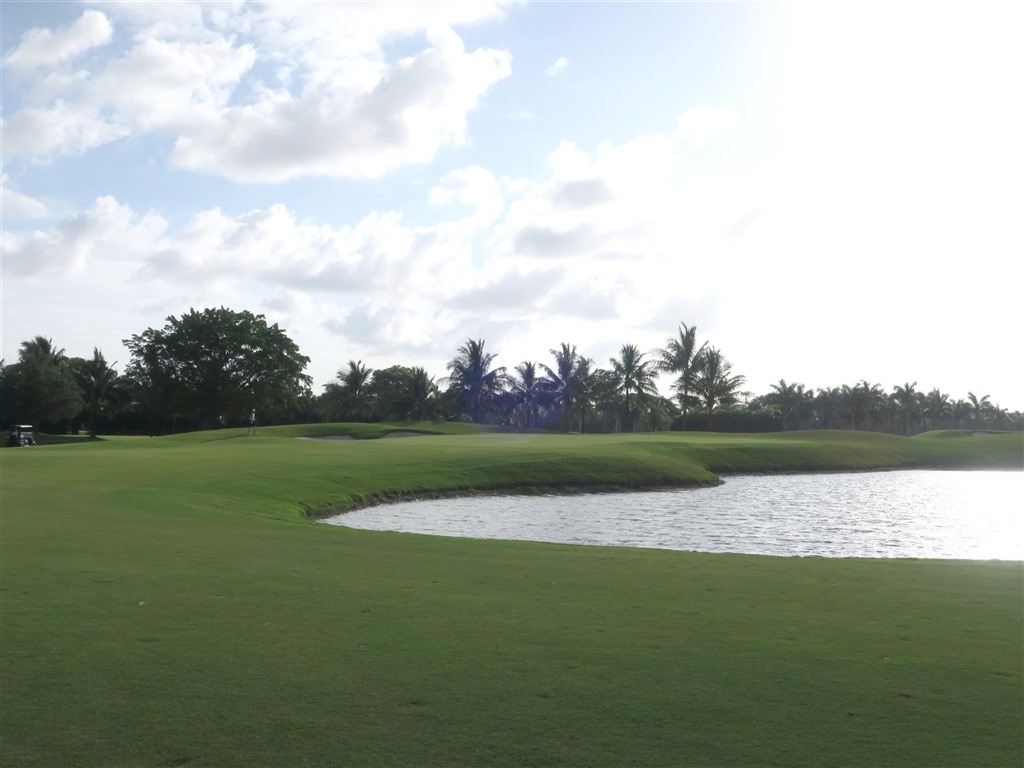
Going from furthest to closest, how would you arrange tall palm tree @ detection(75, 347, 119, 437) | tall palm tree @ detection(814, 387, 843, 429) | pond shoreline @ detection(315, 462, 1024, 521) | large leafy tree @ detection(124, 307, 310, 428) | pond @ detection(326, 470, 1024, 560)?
tall palm tree @ detection(814, 387, 843, 429), tall palm tree @ detection(75, 347, 119, 437), large leafy tree @ detection(124, 307, 310, 428), pond shoreline @ detection(315, 462, 1024, 521), pond @ detection(326, 470, 1024, 560)

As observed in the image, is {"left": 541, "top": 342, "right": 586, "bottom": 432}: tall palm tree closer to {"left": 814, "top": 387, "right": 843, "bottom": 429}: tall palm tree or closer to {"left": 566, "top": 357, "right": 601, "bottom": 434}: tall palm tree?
{"left": 566, "top": 357, "right": 601, "bottom": 434}: tall palm tree

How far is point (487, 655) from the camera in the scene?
8328mm

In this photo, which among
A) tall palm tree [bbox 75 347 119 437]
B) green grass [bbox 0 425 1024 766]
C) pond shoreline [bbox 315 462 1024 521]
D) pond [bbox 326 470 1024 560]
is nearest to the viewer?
green grass [bbox 0 425 1024 766]

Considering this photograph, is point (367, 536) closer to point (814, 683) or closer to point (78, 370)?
point (814, 683)

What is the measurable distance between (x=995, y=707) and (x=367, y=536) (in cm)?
1356

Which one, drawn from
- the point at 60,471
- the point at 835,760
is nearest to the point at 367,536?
the point at 835,760

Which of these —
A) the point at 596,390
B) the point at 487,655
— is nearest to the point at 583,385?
the point at 596,390

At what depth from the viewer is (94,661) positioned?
806cm

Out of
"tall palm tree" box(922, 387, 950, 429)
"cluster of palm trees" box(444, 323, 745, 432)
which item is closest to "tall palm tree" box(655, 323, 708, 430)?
"cluster of palm trees" box(444, 323, 745, 432)

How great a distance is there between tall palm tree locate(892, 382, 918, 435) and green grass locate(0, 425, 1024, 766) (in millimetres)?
116329

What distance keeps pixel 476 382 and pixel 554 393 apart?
955cm

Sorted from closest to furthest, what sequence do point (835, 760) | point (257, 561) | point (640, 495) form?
point (835, 760) < point (257, 561) < point (640, 495)

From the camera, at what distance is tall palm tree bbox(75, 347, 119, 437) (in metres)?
102

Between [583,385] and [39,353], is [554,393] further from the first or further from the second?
[39,353]
